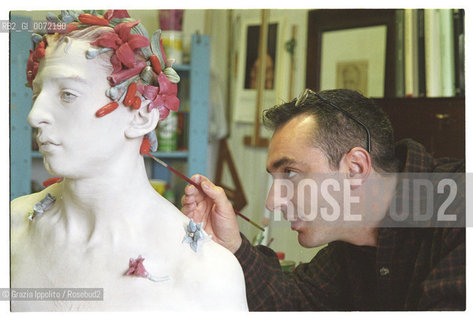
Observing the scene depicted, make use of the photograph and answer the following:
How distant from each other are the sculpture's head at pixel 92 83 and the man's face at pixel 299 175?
0.22 m

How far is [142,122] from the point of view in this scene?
75 cm

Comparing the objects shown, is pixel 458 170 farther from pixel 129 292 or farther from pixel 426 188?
pixel 129 292

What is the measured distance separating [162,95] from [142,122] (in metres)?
0.05

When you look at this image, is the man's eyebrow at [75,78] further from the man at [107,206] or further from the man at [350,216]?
the man at [350,216]

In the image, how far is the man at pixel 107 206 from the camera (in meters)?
0.71

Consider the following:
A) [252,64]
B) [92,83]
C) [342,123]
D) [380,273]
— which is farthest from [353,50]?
[92,83]

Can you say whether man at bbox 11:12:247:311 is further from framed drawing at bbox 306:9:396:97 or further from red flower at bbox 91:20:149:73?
framed drawing at bbox 306:9:396:97

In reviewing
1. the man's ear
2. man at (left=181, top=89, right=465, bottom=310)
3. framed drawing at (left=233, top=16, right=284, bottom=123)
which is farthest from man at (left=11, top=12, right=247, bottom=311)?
framed drawing at (left=233, top=16, right=284, bottom=123)

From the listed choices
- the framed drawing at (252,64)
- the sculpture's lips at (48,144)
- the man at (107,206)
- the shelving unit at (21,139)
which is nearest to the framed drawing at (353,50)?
the framed drawing at (252,64)

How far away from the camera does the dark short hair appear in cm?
84

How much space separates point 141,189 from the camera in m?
0.78

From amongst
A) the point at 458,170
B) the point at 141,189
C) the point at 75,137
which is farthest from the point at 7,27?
the point at 458,170

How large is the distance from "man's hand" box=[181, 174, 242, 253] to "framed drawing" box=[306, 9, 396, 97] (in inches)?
13.1
